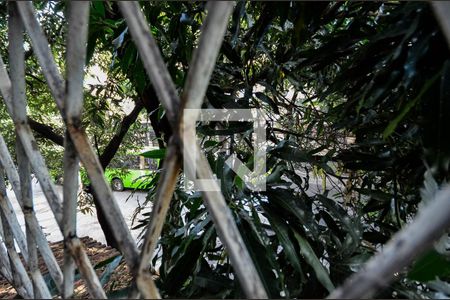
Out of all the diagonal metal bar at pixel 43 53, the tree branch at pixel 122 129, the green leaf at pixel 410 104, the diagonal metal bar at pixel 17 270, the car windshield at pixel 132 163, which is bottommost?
the diagonal metal bar at pixel 17 270

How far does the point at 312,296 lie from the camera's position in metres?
0.46

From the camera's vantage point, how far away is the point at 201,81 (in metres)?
0.19

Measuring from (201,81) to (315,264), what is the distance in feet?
1.13

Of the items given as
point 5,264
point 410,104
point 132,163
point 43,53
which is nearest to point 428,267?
point 410,104

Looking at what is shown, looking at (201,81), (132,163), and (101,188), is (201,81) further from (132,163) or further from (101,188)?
(132,163)

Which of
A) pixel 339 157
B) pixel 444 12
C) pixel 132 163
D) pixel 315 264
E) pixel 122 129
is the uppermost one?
pixel 122 129

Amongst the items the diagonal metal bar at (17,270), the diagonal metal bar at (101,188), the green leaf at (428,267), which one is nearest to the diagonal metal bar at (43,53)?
the diagonal metal bar at (101,188)

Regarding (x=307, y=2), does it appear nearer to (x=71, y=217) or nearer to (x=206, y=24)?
(x=206, y=24)

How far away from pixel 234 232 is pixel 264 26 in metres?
0.50

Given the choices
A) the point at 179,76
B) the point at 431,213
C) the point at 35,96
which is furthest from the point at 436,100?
the point at 35,96

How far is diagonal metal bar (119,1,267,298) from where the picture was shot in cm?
19

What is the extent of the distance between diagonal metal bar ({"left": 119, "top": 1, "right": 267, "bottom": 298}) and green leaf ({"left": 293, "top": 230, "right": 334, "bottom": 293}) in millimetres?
240
